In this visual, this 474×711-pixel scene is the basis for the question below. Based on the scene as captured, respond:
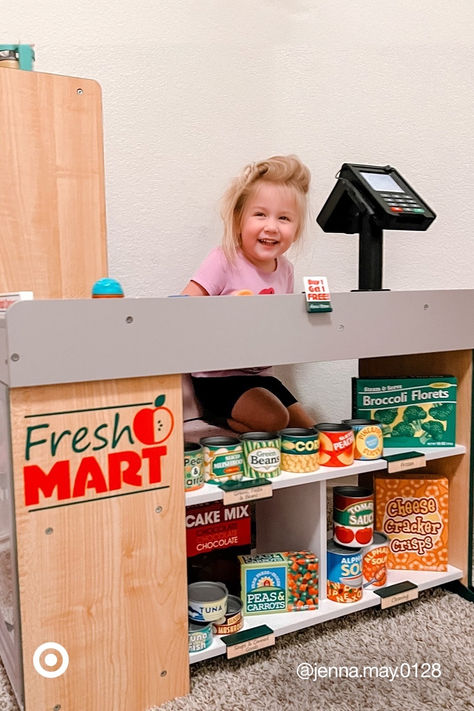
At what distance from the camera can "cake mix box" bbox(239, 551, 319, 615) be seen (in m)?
1.18

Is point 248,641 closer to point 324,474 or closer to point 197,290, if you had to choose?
point 324,474

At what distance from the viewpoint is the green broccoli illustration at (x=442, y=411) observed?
1373mm

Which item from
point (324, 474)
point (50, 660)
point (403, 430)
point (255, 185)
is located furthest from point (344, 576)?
point (255, 185)

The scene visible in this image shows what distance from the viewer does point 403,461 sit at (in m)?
1.27

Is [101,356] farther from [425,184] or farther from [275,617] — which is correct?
[425,184]

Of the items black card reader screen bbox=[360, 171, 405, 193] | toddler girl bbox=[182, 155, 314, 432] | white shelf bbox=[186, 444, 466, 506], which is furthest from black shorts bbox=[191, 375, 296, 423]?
black card reader screen bbox=[360, 171, 405, 193]

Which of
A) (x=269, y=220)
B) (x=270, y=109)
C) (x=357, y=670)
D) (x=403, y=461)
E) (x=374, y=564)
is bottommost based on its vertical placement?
(x=357, y=670)

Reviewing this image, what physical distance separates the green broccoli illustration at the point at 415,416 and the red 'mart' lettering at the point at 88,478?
0.72 m

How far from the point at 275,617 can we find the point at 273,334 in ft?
1.76

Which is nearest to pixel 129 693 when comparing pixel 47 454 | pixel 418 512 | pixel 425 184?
pixel 47 454

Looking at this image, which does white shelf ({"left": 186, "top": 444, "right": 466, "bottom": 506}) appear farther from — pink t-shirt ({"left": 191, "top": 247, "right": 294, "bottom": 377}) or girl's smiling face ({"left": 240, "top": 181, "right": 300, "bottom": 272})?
girl's smiling face ({"left": 240, "top": 181, "right": 300, "bottom": 272})

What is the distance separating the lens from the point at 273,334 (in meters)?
1.09

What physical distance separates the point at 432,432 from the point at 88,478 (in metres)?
0.79

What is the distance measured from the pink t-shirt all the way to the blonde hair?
0.08ft
